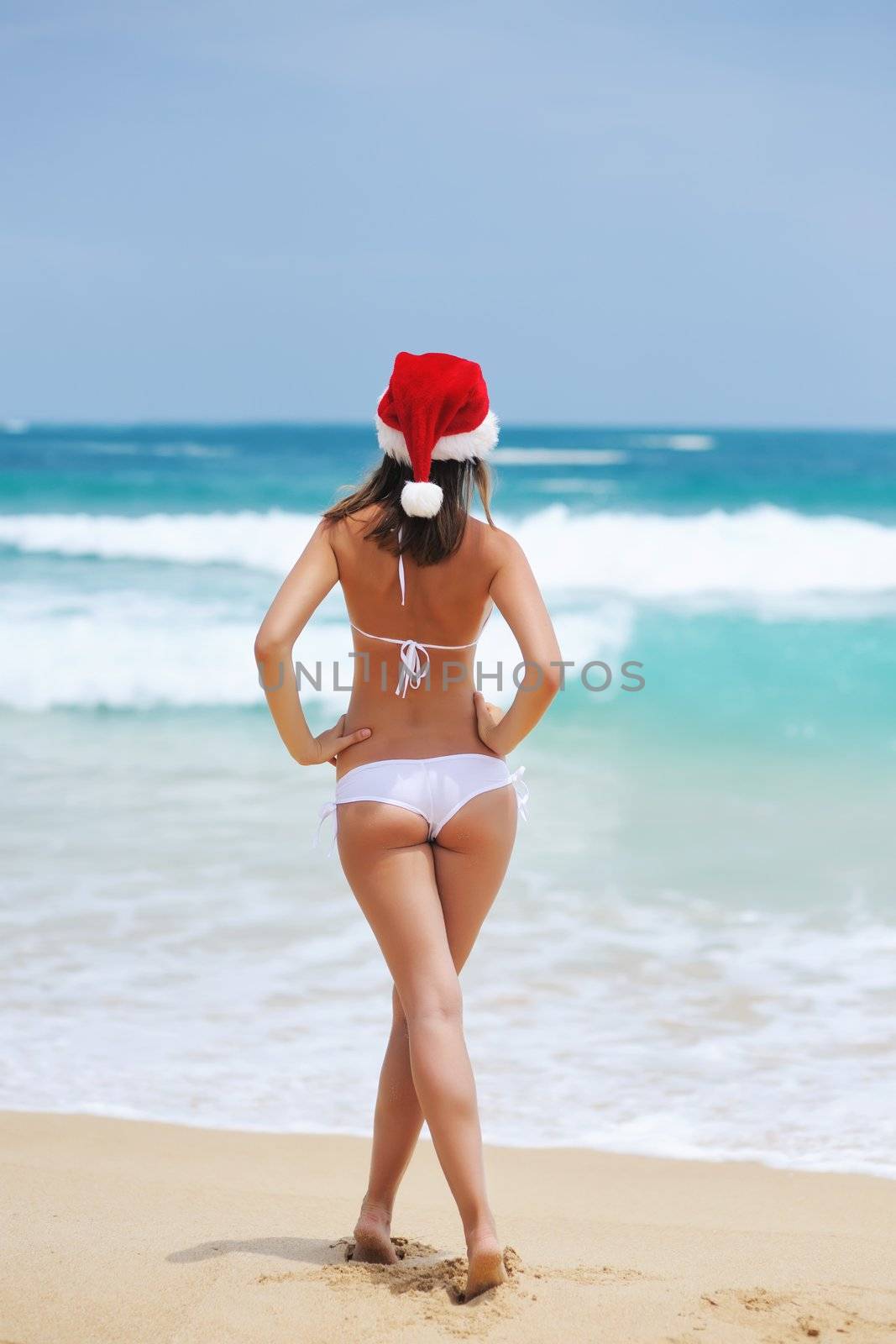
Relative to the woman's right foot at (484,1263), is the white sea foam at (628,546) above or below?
above

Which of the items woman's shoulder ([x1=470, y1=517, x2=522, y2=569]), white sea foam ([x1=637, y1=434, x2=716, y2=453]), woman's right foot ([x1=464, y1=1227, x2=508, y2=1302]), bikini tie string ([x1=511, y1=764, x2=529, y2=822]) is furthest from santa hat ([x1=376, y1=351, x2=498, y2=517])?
white sea foam ([x1=637, y1=434, x2=716, y2=453])

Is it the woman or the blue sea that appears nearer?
the woman

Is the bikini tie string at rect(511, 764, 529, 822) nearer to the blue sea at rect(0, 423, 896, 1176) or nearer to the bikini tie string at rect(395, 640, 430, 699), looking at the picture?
the bikini tie string at rect(395, 640, 430, 699)

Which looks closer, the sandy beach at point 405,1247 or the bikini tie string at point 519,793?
the sandy beach at point 405,1247

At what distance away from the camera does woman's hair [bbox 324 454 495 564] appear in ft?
8.00

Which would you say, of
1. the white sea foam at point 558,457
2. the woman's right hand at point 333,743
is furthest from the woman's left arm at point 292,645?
the white sea foam at point 558,457

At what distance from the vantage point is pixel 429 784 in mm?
2459

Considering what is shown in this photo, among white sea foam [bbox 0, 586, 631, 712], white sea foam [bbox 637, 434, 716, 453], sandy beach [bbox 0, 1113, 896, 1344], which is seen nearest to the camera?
sandy beach [bbox 0, 1113, 896, 1344]

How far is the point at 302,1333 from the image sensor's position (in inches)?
89.7

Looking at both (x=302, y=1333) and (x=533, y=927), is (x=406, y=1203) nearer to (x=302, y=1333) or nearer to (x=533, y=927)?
(x=302, y=1333)

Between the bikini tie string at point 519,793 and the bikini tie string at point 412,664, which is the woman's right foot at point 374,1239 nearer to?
the bikini tie string at point 519,793

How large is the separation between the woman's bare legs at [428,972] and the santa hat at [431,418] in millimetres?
613

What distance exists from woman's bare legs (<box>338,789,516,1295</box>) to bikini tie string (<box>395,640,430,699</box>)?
0.80 ft

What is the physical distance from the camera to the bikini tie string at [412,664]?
2.48 meters
